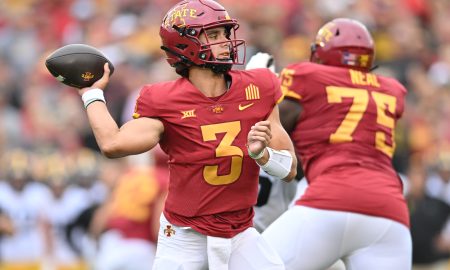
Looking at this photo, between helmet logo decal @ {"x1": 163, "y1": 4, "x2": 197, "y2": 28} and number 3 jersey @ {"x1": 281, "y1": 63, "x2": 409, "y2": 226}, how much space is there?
1166mm

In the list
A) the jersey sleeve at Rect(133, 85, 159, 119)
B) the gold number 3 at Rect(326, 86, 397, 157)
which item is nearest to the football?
the jersey sleeve at Rect(133, 85, 159, 119)

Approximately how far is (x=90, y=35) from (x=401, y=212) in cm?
860

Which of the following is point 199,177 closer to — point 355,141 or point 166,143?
point 166,143

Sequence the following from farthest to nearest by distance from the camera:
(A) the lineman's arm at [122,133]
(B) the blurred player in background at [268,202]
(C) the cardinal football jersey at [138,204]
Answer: (C) the cardinal football jersey at [138,204] → (B) the blurred player in background at [268,202] → (A) the lineman's arm at [122,133]

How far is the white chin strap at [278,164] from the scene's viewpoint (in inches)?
204

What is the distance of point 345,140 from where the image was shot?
629 centimetres

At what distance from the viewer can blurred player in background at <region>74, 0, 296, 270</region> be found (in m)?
5.24

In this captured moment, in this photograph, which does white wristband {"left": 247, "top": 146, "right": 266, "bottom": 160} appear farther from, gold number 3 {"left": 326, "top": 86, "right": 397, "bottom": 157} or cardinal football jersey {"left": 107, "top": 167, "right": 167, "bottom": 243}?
cardinal football jersey {"left": 107, "top": 167, "right": 167, "bottom": 243}

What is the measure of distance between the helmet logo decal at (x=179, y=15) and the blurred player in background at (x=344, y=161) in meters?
1.16

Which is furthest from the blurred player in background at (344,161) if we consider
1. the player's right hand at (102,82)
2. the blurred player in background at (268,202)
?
the player's right hand at (102,82)

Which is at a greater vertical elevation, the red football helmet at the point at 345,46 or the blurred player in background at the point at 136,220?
the red football helmet at the point at 345,46

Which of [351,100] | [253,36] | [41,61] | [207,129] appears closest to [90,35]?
[41,61]

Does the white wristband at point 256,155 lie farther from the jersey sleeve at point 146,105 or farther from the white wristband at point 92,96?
the white wristband at point 92,96

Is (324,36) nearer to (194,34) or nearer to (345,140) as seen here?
(345,140)
